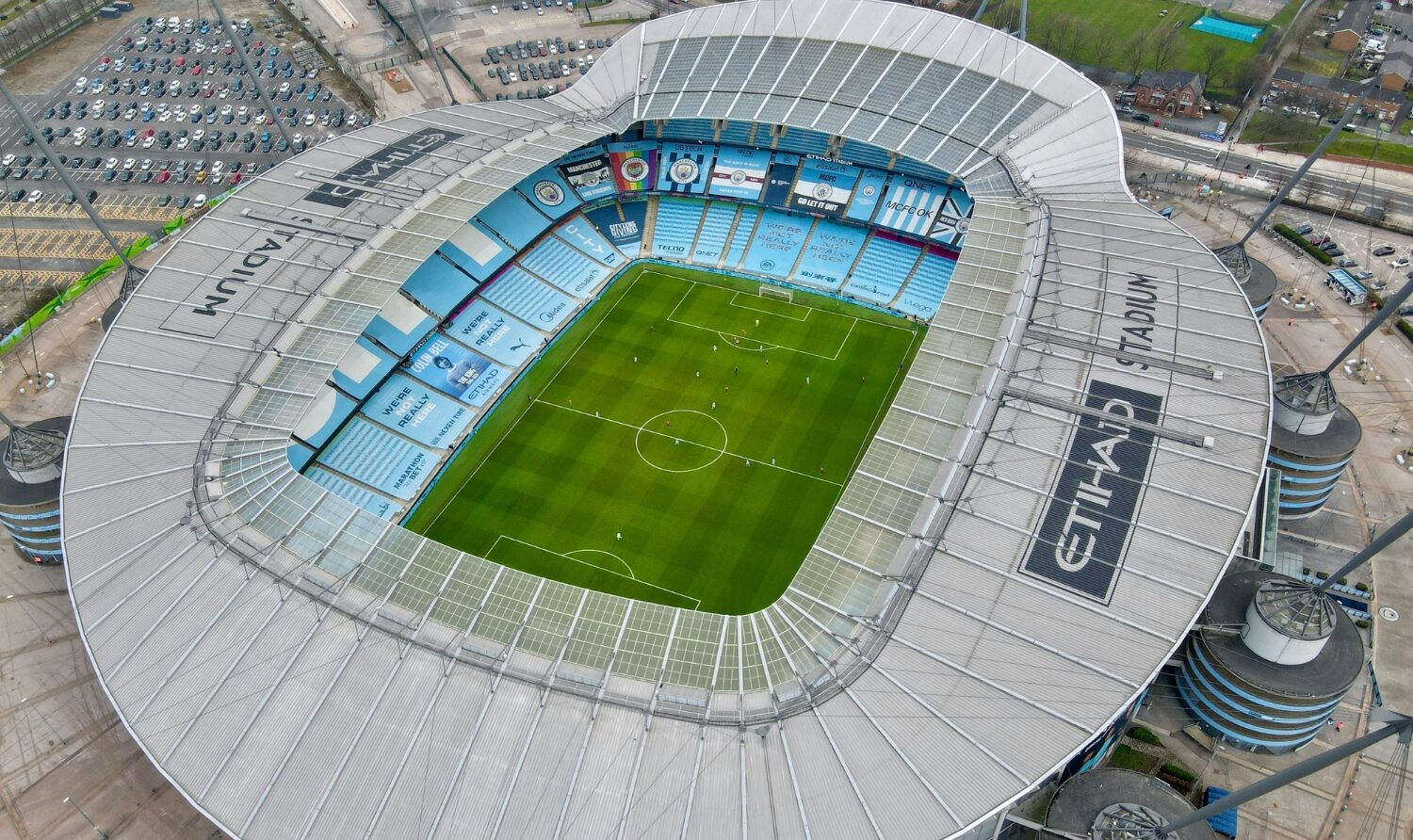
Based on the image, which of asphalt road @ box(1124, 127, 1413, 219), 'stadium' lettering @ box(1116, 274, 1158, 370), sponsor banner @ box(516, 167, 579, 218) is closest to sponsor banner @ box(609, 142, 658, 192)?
sponsor banner @ box(516, 167, 579, 218)

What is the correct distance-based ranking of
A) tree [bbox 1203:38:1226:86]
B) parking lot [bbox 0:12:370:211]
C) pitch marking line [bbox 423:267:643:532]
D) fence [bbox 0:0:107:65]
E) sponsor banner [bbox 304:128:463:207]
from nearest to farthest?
pitch marking line [bbox 423:267:643:532] < sponsor banner [bbox 304:128:463:207] < parking lot [bbox 0:12:370:211] < tree [bbox 1203:38:1226:86] < fence [bbox 0:0:107:65]

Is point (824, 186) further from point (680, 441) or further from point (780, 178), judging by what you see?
→ point (680, 441)

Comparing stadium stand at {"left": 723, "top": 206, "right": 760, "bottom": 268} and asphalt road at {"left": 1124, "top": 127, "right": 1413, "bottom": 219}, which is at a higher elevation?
asphalt road at {"left": 1124, "top": 127, "right": 1413, "bottom": 219}

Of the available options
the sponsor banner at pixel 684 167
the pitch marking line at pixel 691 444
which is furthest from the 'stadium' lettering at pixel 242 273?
the sponsor banner at pixel 684 167

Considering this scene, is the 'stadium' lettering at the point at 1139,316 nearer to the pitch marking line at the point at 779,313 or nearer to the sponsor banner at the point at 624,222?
the pitch marking line at the point at 779,313

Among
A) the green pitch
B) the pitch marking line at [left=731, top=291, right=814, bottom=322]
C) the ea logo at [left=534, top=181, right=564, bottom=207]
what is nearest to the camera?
the green pitch

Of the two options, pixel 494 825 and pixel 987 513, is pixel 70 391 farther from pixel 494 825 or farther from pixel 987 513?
pixel 987 513

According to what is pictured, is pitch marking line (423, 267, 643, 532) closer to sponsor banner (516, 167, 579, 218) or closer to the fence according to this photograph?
sponsor banner (516, 167, 579, 218)
